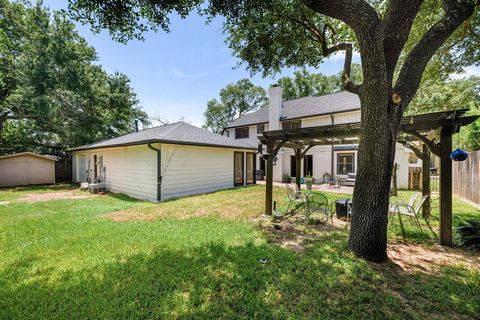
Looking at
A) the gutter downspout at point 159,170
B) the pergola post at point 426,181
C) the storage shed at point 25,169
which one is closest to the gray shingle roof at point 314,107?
the pergola post at point 426,181

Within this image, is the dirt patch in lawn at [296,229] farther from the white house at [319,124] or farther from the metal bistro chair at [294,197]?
the white house at [319,124]

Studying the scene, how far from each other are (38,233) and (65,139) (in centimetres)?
1745

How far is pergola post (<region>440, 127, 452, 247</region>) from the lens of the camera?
4422 mm

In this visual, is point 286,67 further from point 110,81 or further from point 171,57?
point 110,81

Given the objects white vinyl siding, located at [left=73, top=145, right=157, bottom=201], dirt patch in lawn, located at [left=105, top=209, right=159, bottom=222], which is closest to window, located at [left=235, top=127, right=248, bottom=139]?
white vinyl siding, located at [left=73, top=145, right=157, bottom=201]

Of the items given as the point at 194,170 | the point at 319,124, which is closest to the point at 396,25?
the point at 194,170

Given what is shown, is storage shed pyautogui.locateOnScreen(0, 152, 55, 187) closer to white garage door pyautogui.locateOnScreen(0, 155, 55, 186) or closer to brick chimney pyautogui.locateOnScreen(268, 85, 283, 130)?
white garage door pyautogui.locateOnScreen(0, 155, 55, 186)

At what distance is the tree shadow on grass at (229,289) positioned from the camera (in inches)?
101

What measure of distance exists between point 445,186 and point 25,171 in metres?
21.8

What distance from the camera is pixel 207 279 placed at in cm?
322

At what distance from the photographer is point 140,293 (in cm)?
290

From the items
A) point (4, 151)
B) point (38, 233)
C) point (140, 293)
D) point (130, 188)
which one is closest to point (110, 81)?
point (4, 151)

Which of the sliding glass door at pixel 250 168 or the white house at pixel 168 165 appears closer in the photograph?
the white house at pixel 168 165

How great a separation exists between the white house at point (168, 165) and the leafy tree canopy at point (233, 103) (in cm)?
2255
